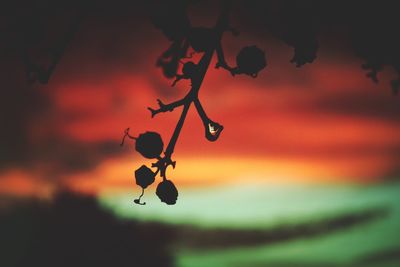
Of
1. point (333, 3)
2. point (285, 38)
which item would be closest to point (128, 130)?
point (285, 38)

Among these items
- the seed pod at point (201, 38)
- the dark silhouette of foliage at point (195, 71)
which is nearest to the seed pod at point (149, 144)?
the dark silhouette of foliage at point (195, 71)

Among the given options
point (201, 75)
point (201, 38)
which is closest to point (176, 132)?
point (201, 75)

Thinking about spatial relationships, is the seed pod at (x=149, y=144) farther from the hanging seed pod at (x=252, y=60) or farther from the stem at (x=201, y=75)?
the hanging seed pod at (x=252, y=60)

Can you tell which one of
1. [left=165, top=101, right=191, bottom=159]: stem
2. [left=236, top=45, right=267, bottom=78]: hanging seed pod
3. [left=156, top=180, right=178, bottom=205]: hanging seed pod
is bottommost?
[left=156, top=180, right=178, bottom=205]: hanging seed pod

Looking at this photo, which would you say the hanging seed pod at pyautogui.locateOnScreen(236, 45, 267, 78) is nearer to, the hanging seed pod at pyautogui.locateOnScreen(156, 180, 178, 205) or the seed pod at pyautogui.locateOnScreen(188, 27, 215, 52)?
the seed pod at pyautogui.locateOnScreen(188, 27, 215, 52)

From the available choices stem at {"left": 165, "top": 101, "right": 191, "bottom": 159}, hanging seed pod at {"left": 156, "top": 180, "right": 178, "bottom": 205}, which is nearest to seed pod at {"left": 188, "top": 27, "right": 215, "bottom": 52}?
stem at {"left": 165, "top": 101, "right": 191, "bottom": 159}

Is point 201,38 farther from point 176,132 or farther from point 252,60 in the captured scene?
point 176,132

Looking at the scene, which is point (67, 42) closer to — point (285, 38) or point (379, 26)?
point (285, 38)
